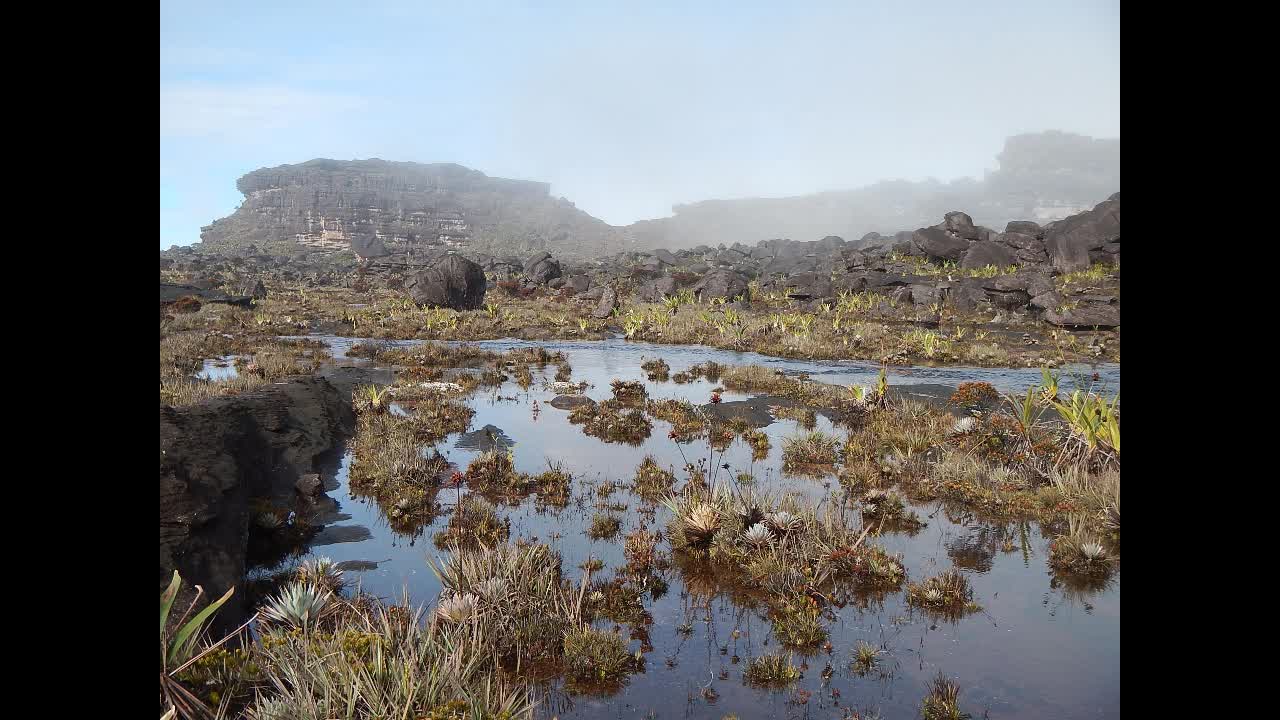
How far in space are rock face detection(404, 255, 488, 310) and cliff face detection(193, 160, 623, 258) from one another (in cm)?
9373

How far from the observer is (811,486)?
29.6ft

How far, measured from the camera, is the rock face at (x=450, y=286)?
115ft

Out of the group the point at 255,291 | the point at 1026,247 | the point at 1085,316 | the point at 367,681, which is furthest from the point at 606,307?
the point at 367,681

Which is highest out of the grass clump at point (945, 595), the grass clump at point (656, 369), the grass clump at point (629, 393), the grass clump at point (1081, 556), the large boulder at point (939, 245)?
the large boulder at point (939, 245)

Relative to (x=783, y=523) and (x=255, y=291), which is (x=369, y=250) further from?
(x=783, y=523)

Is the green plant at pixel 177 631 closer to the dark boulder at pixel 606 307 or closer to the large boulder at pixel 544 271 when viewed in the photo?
the dark boulder at pixel 606 307

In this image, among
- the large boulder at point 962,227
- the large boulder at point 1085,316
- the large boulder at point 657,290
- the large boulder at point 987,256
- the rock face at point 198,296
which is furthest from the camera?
the large boulder at point 962,227

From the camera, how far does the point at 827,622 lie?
5586 mm

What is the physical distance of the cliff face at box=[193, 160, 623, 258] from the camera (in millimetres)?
149750

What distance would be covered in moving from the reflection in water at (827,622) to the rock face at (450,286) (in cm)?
2619

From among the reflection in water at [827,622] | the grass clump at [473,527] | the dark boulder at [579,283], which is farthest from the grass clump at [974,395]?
the dark boulder at [579,283]
